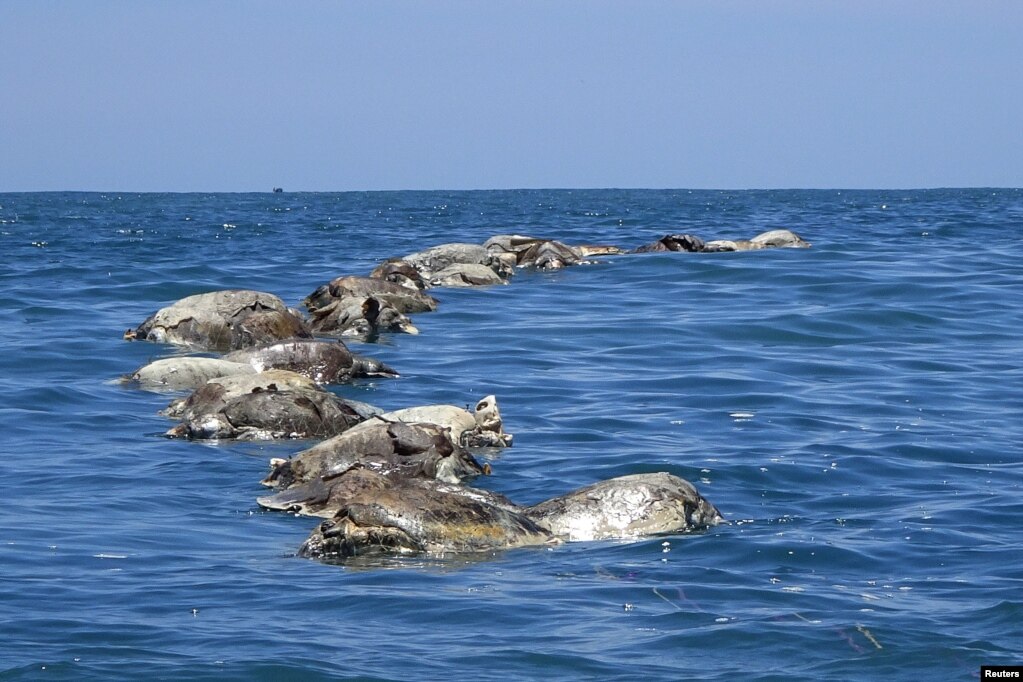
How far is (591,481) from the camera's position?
1018 centimetres

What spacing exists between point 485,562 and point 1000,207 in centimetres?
5234

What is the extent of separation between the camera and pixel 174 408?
12445mm

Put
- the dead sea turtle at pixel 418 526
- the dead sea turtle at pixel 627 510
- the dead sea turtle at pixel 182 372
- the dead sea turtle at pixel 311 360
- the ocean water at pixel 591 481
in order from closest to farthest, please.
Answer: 1. the ocean water at pixel 591 481
2. the dead sea turtle at pixel 418 526
3. the dead sea turtle at pixel 627 510
4. the dead sea turtle at pixel 182 372
5. the dead sea turtle at pixel 311 360

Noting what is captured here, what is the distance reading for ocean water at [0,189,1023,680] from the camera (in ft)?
→ 20.0

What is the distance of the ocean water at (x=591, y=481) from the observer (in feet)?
20.0

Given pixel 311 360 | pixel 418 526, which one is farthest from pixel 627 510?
pixel 311 360

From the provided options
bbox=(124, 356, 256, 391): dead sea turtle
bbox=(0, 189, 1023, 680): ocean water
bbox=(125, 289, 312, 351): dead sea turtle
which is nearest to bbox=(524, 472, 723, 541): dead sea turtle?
bbox=(0, 189, 1023, 680): ocean water

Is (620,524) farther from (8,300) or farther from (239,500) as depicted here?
(8,300)

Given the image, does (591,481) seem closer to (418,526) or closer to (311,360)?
(418,526)

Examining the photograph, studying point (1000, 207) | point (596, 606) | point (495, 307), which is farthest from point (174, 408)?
point (1000, 207)
